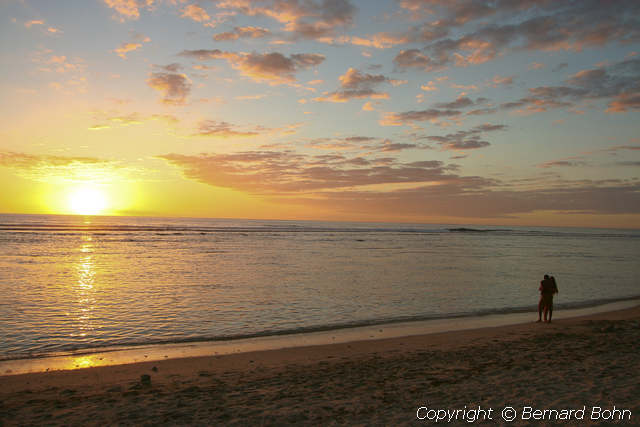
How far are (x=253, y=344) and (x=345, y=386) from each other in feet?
15.0

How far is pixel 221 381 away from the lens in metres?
8.84

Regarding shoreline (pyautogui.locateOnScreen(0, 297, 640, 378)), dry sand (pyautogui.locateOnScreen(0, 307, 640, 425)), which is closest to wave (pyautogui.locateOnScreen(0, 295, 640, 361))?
shoreline (pyautogui.locateOnScreen(0, 297, 640, 378))

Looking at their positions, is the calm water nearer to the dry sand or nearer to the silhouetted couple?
the silhouetted couple

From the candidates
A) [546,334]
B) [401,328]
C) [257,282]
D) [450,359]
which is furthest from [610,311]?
[257,282]

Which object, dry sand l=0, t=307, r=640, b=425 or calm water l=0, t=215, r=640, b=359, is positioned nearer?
dry sand l=0, t=307, r=640, b=425

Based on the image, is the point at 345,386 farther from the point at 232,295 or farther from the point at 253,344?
the point at 232,295

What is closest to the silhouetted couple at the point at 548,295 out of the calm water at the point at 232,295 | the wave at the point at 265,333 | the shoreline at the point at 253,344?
the shoreline at the point at 253,344

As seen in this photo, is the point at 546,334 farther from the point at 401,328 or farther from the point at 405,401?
the point at 405,401

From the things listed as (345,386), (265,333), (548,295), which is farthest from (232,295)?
(548,295)

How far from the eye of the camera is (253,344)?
1222 centimetres

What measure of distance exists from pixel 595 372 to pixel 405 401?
15.6 feet

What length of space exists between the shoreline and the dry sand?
0.58m

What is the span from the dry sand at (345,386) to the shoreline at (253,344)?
583 mm

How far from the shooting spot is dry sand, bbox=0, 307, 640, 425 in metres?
6.89
